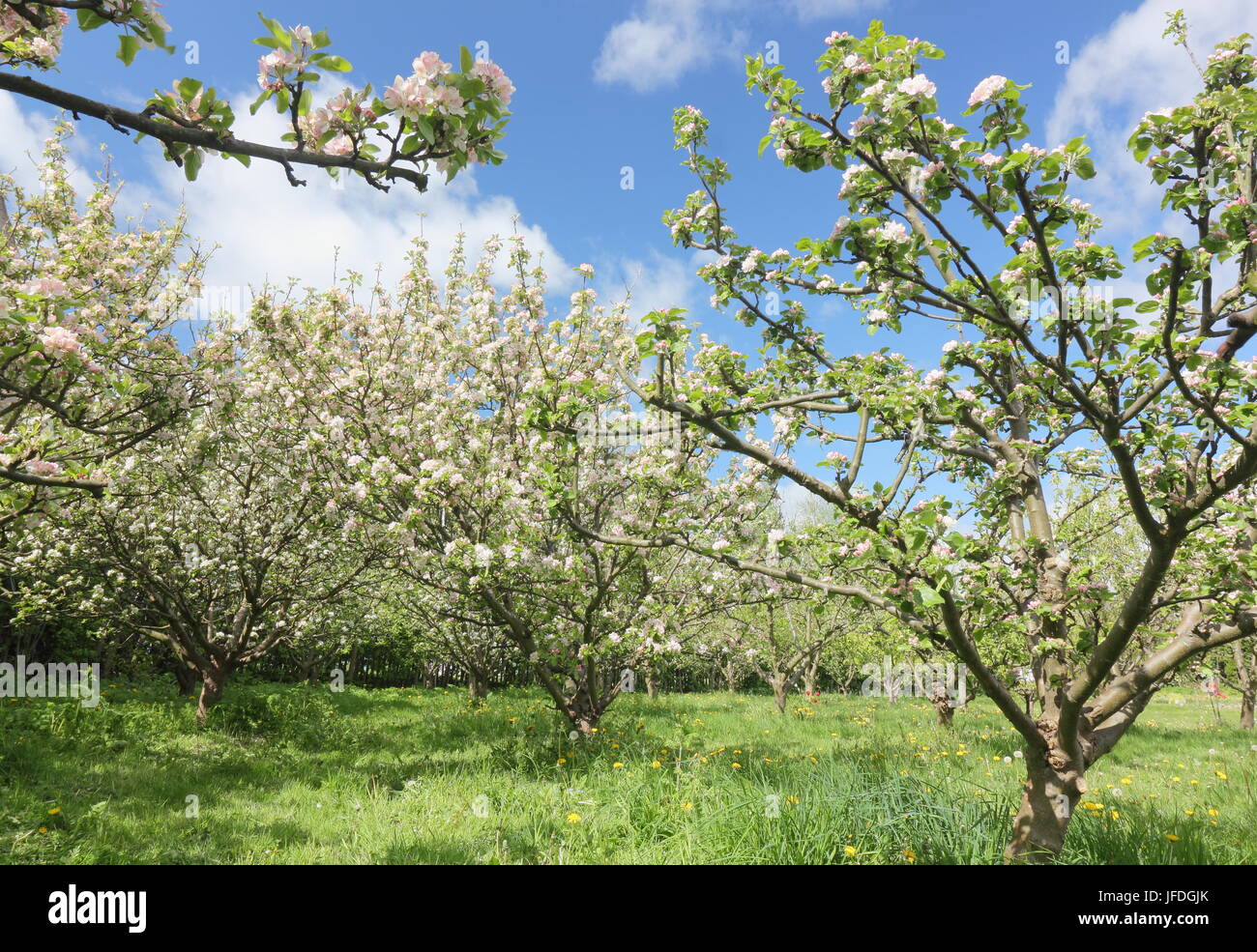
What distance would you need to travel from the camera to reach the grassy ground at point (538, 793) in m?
4.85

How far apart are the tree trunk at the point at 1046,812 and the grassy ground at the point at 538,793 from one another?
0.26 meters

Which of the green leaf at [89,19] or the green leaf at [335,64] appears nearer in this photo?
the green leaf at [335,64]

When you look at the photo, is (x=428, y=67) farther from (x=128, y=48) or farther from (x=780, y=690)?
(x=780, y=690)

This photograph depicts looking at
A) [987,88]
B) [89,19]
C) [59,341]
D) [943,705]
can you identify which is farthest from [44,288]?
[943,705]

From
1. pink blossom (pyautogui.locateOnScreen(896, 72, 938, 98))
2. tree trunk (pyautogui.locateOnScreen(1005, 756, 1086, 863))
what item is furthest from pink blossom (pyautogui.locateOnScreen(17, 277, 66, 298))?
tree trunk (pyautogui.locateOnScreen(1005, 756, 1086, 863))

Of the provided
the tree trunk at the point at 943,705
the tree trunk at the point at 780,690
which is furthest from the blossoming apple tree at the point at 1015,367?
the tree trunk at the point at 780,690

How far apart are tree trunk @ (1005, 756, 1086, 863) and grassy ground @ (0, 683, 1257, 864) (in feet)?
0.86

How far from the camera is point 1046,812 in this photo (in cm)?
428

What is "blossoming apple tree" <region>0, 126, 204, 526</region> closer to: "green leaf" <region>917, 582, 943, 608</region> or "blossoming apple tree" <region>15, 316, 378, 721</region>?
"blossoming apple tree" <region>15, 316, 378, 721</region>

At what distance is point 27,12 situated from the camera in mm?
2615

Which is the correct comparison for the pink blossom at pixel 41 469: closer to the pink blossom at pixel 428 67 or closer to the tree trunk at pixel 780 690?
the pink blossom at pixel 428 67

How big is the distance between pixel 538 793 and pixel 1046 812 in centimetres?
430

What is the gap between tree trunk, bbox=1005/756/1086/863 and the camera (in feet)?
13.9
